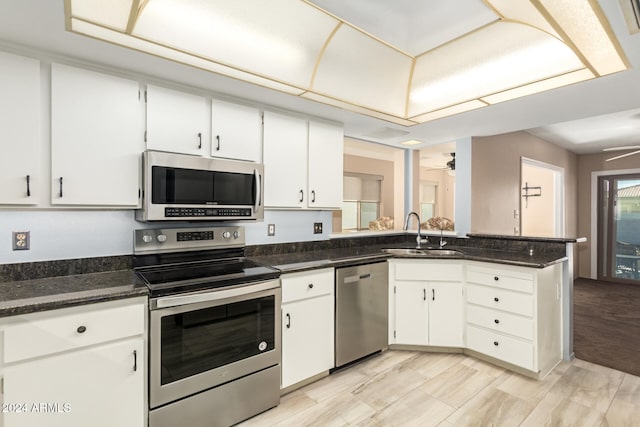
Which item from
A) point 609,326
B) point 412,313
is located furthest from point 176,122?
point 609,326

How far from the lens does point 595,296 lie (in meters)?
4.82

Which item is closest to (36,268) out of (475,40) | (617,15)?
(475,40)

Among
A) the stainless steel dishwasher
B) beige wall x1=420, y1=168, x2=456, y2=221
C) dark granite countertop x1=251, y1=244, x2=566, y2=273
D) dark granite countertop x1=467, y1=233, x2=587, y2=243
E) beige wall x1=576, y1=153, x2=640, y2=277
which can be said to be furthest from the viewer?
beige wall x1=420, y1=168, x2=456, y2=221

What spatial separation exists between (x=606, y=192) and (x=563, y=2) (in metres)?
6.18

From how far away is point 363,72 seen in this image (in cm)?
237

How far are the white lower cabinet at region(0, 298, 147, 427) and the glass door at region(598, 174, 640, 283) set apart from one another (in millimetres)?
7538

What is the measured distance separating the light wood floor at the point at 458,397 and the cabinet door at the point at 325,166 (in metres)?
1.48

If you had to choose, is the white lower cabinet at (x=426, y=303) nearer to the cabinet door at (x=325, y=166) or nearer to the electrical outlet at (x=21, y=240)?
the cabinet door at (x=325, y=166)

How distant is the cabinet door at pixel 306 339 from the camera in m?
2.26

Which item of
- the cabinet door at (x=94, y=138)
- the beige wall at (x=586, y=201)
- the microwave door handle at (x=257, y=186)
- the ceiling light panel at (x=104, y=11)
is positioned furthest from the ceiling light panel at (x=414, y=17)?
the beige wall at (x=586, y=201)

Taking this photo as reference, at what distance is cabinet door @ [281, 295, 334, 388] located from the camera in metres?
2.26

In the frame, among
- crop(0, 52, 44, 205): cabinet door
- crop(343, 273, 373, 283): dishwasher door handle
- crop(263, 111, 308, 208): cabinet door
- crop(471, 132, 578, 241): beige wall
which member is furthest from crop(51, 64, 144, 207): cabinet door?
crop(471, 132, 578, 241): beige wall

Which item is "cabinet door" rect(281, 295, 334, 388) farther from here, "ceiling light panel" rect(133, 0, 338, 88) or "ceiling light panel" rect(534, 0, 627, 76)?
"ceiling light panel" rect(534, 0, 627, 76)

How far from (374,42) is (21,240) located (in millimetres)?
2512
